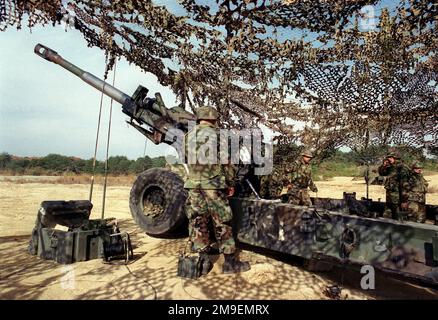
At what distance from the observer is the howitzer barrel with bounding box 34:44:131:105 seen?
6258 millimetres

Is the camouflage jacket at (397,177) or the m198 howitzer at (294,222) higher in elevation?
the camouflage jacket at (397,177)

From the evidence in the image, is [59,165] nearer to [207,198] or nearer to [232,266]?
[207,198]

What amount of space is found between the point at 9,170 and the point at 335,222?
101ft

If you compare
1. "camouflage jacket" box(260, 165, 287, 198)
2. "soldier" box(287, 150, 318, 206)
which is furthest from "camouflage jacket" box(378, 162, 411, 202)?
"camouflage jacket" box(260, 165, 287, 198)

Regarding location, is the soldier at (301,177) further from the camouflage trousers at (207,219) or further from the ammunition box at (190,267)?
the ammunition box at (190,267)

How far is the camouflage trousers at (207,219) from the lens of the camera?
13.9 feet

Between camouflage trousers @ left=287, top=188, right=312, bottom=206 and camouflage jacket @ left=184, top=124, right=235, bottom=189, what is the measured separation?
170 centimetres

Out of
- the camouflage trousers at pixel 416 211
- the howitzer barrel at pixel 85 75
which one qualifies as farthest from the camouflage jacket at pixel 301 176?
the howitzer barrel at pixel 85 75

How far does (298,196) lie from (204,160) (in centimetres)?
216

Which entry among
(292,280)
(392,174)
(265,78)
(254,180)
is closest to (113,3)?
(265,78)

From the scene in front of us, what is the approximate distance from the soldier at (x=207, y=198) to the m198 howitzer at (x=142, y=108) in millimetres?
1446

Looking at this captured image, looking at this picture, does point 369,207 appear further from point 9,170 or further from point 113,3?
point 9,170

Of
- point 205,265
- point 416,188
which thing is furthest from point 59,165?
point 416,188

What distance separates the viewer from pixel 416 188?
5.78 metres
